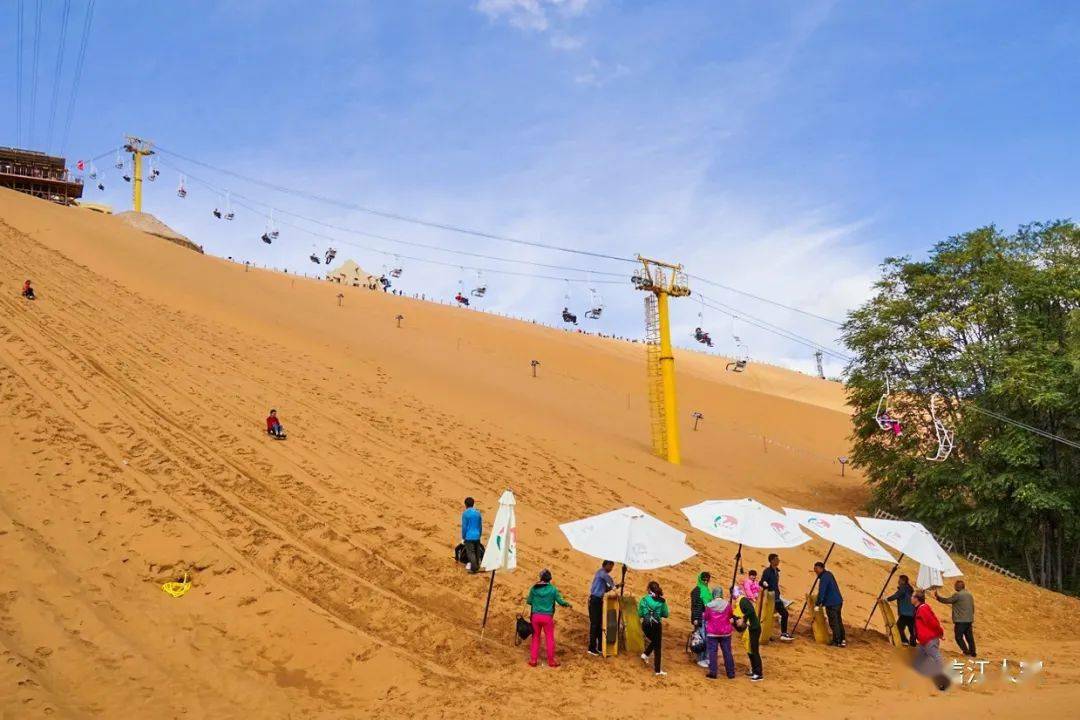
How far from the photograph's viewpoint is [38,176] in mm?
64938

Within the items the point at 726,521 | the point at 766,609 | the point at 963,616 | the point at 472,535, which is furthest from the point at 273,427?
the point at 963,616

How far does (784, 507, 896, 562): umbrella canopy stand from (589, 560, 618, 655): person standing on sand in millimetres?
3849

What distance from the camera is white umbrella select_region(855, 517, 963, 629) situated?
475 inches

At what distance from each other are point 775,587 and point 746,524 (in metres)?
1.38

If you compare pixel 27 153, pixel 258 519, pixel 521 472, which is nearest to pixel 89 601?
pixel 258 519

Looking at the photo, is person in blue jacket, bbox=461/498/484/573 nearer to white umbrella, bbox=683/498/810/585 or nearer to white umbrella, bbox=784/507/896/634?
white umbrella, bbox=683/498/810/585

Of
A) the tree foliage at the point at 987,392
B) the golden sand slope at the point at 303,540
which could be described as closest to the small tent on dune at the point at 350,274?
the golden sand slope at the point at 303,540

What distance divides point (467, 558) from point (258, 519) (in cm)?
394

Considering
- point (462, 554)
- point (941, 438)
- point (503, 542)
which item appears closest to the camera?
point (503, 542)

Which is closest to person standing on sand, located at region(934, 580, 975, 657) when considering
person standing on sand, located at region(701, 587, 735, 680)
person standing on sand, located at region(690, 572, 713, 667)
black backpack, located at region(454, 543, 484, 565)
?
person standing on sand, located at region(690, 572, 713, 667)

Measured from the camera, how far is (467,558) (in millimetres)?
12766

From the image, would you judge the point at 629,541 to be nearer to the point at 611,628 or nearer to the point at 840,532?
the point at 611,628

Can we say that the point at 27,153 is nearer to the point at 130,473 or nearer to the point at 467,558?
the point at 130,473

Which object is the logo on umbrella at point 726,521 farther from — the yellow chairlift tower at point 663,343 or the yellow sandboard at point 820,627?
the yellow chairlift tower at point 663,343
